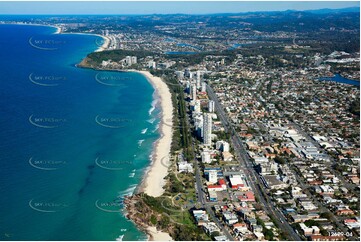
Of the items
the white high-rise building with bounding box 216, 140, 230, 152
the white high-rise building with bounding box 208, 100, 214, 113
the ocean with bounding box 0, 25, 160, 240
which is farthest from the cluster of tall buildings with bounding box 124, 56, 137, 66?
the white high-rise building with bounding box 216, 140, 230, 152

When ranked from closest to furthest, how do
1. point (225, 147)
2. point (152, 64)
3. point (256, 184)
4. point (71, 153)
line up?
point (256, 184) < point (71, 153) < point (225, 147) < point (152, 64)

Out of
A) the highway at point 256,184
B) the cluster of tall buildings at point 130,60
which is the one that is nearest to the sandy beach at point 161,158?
the highway at point 256,184

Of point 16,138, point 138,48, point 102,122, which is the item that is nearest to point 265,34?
point 138,48

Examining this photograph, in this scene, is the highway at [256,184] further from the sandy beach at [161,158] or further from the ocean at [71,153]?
the ocean at [71,153]

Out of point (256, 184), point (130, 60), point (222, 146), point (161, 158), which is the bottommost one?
point (256, 184)

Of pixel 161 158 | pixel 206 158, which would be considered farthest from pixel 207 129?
pixel 161 158

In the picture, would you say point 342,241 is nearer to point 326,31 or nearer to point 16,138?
point 16,138

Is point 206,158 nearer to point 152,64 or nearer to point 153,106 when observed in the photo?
point 153,106
